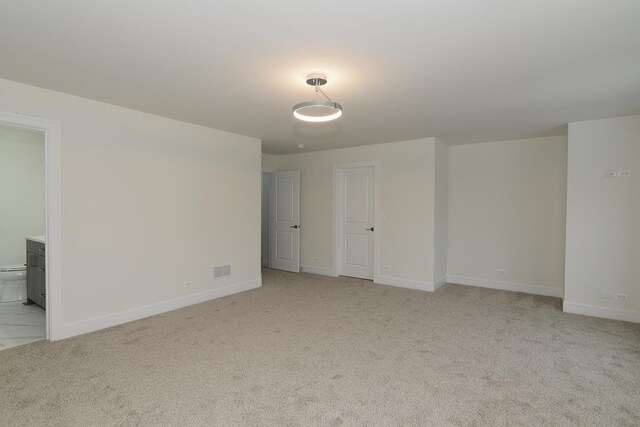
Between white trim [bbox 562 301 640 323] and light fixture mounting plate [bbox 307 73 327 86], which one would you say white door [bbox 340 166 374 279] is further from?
light fixture mounting plate [bbox 307 73 327 86]

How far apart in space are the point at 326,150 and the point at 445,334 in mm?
3861

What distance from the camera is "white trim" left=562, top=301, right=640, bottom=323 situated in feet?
12.8

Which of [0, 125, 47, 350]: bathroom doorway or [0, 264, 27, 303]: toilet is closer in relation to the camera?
[0, 125, 47, 350]: bathroom doorway

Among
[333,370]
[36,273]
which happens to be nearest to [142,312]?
[36,273]

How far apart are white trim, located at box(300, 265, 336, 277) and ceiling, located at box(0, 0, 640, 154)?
332 centimetres

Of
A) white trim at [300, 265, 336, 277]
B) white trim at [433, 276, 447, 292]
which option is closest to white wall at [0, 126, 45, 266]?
white trim at [300, 265, 336, 277]

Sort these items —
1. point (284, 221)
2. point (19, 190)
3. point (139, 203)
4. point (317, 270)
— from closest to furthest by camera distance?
point (139, 203)
point (19, 190)
point (317, 270)
point (284, 221)

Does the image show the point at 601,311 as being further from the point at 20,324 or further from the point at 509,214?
the point at 20,324

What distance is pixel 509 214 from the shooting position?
5.30 metres

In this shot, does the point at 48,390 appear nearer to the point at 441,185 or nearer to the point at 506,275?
the point at 441,185

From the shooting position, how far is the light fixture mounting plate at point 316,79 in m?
2.66

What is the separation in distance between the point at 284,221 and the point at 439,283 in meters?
3.12

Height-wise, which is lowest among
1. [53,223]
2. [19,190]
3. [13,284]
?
[13,284]

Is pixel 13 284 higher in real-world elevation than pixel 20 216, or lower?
lower
